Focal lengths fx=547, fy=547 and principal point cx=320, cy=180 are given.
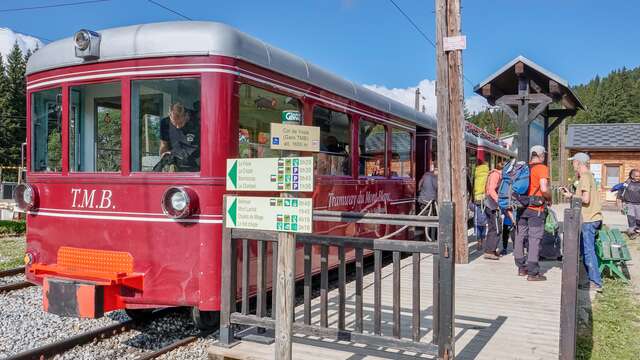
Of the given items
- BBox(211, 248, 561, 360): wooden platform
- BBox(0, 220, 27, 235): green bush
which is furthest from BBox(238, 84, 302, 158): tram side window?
BBox(0, 220, 27, 235): green bush

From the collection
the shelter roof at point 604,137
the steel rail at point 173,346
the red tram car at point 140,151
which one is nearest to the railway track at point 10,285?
the red tram car at point 140,151

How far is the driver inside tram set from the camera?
4656 mm

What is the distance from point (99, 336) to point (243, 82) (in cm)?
279

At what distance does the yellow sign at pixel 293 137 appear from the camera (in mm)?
3379

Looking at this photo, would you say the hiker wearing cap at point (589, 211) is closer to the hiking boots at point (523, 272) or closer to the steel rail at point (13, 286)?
the hiking boots at point (523, 272)

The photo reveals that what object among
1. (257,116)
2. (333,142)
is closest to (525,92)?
(333,142)

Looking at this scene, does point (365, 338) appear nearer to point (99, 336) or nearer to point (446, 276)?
point (446, 276)

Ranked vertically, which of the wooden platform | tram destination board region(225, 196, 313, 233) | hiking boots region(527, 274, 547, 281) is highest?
tram destination board region(225, 196, 313, 233)

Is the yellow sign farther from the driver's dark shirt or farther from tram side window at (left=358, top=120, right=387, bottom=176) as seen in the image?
tram side window at (left=358, top=120, right=387, bottom=176)

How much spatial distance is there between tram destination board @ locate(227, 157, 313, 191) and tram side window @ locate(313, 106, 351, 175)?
8.12 feet

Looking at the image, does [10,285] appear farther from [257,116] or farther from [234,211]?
[234,211]

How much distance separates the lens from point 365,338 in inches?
151

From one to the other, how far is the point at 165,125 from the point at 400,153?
200 inches

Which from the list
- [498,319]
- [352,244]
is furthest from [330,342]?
[498,319]
